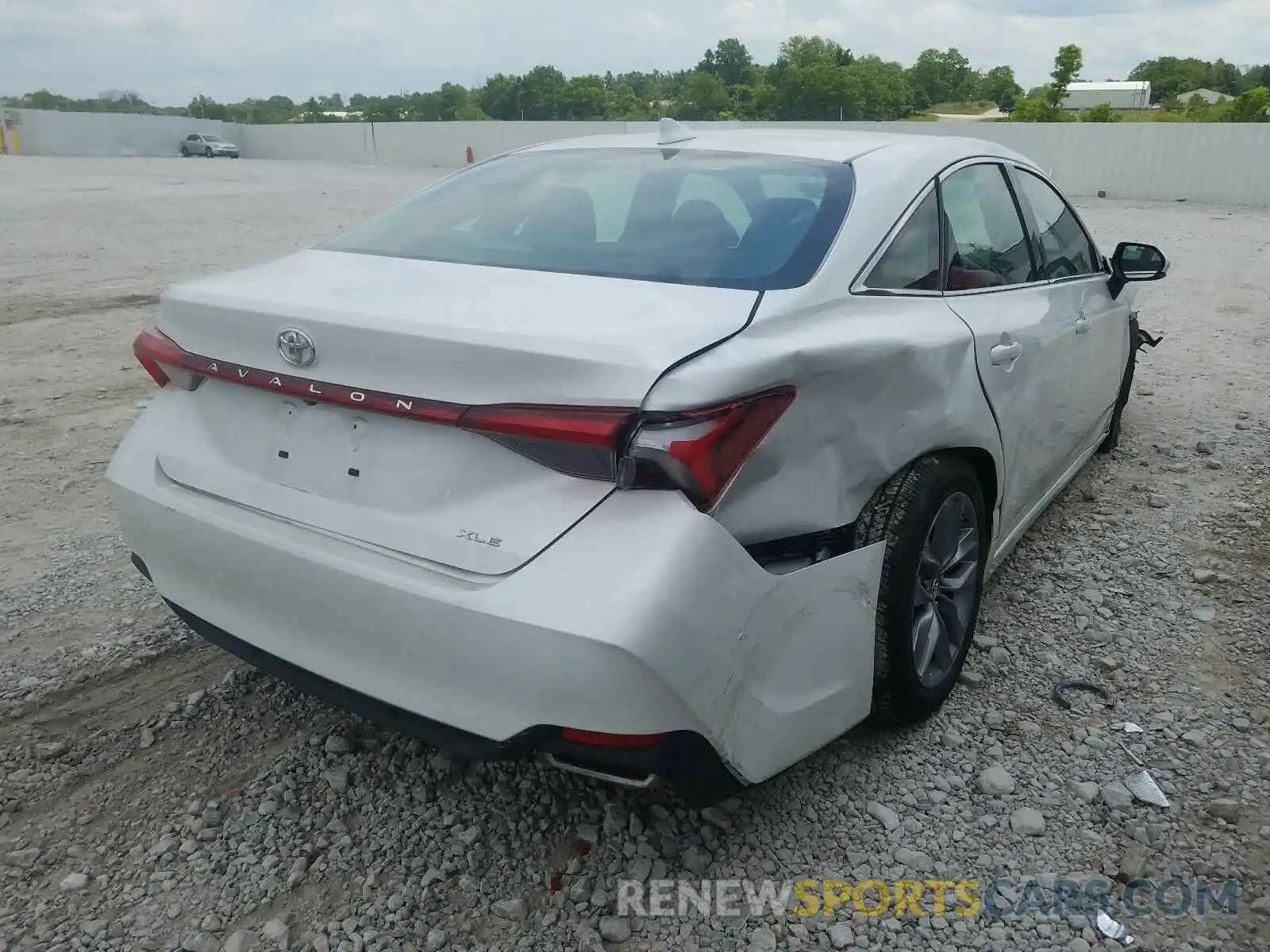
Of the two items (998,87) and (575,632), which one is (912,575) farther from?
(998,87)

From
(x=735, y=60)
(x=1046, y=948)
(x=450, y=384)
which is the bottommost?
(x=1046, y=948)

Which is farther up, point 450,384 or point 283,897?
point 450,384

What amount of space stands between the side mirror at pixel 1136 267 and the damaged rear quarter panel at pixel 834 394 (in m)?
1.95

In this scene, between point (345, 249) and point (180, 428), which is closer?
point (180, 428)

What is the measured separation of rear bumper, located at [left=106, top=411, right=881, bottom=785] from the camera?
5.98 feet

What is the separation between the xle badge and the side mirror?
334 cm

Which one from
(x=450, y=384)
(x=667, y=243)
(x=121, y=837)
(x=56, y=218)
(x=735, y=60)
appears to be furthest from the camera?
(x=735, y=60)

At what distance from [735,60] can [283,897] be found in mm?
93195

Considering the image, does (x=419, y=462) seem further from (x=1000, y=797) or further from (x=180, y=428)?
(x=1000, y=797)

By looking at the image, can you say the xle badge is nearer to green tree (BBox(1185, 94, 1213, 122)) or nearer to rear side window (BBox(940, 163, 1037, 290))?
rear side window (BBox(940, 163, 1037, 290))

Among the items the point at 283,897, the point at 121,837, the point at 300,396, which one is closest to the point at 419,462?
the point at 300,396

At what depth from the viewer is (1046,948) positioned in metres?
2.12

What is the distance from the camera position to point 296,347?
85.4 inches

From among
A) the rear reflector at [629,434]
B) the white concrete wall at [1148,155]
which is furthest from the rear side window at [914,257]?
the white concrete wall at [1148,155]
